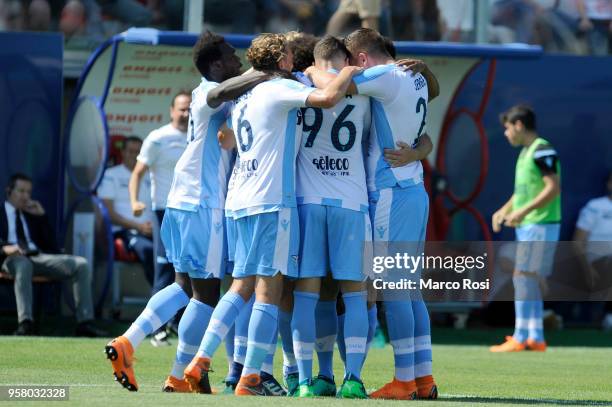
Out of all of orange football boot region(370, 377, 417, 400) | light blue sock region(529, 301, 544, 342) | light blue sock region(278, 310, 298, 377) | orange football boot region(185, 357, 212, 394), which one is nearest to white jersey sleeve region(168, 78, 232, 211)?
light blue sock region(278, 310, 298, 377)

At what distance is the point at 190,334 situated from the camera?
8891 millimetres

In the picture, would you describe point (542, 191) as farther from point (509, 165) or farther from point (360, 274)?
point (360, 274)

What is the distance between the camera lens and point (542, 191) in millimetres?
13891

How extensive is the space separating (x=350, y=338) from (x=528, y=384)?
8.02ft

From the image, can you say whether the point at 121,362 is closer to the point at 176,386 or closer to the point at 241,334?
the point at 176,386

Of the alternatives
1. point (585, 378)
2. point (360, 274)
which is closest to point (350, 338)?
point (360, 274)

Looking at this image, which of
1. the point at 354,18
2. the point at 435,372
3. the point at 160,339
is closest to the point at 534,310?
the point at 435,372

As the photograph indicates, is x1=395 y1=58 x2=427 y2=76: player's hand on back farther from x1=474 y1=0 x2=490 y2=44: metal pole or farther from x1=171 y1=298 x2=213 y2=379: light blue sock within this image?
x1=474 y1=0 x2=490 y2=44: metal pole

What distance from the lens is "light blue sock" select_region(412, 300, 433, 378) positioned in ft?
29.3

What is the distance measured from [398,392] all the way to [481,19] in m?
8.79

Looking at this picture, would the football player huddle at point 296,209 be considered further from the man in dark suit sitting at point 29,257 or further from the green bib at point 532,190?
the man in dark suit sitting at point 29,257

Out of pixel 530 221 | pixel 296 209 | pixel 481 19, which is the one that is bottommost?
pixel 530 221

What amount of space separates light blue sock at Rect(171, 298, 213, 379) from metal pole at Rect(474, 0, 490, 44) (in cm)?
856

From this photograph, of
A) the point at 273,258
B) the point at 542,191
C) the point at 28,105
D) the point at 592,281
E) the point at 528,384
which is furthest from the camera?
the point at 592,281
